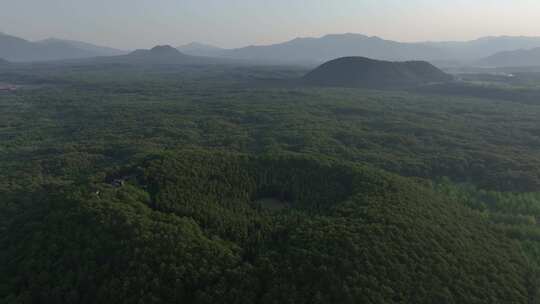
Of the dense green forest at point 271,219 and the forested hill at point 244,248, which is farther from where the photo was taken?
the dense green forest at point 271,219

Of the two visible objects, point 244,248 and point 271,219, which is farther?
point 271,219

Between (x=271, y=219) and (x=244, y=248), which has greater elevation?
(x=271, y=219)

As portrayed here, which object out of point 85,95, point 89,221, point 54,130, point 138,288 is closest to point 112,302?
point 138,288

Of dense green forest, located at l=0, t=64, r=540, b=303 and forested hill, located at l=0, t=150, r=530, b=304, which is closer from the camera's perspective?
forested hill, located at l=0, t=150, r=530, b=304
